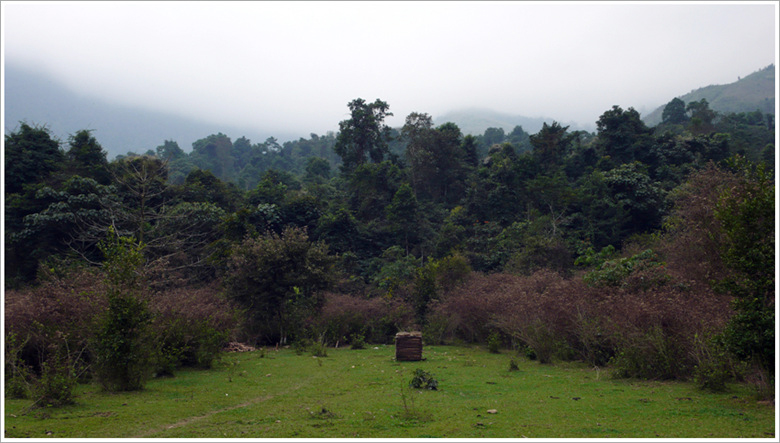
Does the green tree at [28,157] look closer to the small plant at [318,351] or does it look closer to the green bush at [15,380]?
the small plant at [318,351]

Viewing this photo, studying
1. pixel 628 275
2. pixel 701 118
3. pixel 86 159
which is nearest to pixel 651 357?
pixel 628 275

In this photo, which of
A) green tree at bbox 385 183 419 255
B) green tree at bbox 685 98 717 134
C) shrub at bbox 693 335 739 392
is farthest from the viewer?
green tree at bbox 685 98 717 134

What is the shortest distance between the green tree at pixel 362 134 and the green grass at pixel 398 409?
1416 inches

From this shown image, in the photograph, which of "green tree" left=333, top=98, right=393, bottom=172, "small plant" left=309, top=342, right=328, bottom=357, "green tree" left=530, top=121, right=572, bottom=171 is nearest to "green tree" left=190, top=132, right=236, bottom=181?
"green tree" left=333, top=98, right=393, bottom=172

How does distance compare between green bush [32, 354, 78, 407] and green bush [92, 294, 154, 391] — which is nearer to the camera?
green bush [32, 354, 78, 407]

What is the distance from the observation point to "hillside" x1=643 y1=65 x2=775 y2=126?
409 ft

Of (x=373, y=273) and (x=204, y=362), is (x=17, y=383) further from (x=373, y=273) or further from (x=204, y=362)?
(x=373, y=273)

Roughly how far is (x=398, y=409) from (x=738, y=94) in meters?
175

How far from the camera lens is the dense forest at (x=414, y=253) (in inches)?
379

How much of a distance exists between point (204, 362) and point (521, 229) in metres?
24.2

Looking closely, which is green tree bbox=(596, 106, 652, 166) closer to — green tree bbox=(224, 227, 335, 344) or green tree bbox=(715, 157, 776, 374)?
green tree bbox=(224, 227, 335, 344)

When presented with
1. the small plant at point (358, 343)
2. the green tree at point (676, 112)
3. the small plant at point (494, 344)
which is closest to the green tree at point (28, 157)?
the small plant at point (358, 343)

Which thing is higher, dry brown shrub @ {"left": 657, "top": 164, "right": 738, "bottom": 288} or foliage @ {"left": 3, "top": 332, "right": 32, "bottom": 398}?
dry brown shrub @ {"left": 657, "top": 164, "right": 738, "bottom": 288}

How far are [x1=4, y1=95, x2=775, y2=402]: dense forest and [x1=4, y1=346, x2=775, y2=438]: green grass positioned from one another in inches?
32.5
